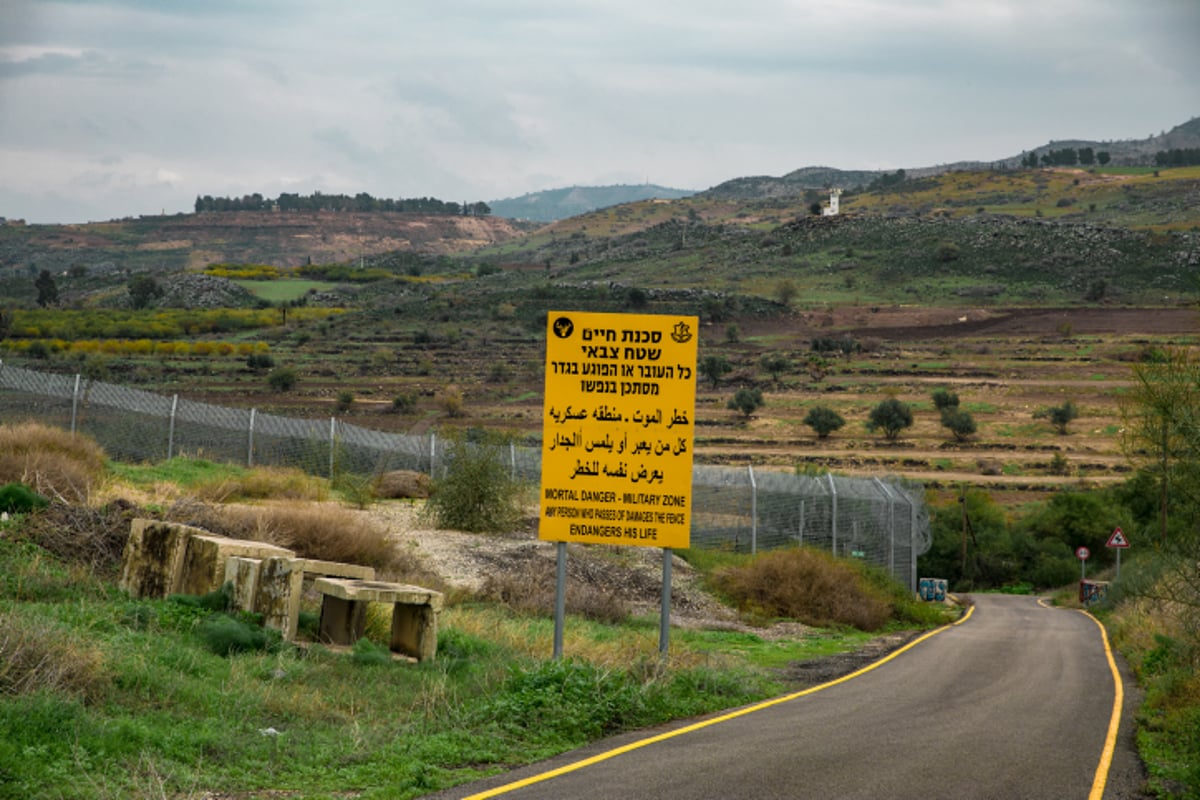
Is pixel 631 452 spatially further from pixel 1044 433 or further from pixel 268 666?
pixel 1044 433

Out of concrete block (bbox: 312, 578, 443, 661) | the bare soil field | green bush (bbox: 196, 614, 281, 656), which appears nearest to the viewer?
green bush (bbox: 196, 614, 281, 656)

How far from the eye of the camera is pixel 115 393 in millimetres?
27484

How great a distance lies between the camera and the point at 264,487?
23438mm

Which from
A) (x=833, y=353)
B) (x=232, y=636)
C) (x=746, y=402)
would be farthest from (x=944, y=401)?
(x=232, y=636)

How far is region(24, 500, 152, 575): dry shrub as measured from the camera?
13.7 metres

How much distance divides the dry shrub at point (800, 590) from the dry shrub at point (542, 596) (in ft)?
14.0

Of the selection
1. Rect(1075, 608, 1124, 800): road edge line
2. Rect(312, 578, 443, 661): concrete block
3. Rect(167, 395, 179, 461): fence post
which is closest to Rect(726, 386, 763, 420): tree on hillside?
Result: Rect(167, 395, 179, 461): fence post

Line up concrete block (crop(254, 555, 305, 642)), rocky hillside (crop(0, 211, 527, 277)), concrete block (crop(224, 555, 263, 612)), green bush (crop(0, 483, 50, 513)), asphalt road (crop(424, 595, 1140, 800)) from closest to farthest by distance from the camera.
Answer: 1. asphalt road (crop(424, 595, 1140, 800))
2. concrete block (crop(254, 555, 305, 642))
3. concrete block (crop(224, 555, 263, 612))
4. green bush (crop(0, 483, 50, 513))
5. rocky hillside (crop(0, 211, 527, 277))

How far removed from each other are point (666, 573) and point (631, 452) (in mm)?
1229

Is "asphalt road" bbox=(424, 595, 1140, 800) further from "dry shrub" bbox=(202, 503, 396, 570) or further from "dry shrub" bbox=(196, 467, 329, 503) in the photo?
"dry shrub" bbox=(196, 467, 329, 503)

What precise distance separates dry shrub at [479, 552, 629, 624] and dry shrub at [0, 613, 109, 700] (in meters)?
9.64

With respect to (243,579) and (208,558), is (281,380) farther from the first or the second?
(243,579)

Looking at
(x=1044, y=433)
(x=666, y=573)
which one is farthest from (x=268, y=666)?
(x=1044, y=433)

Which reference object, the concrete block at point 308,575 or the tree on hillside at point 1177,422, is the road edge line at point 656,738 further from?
the tree on hillside at point 1177,422
